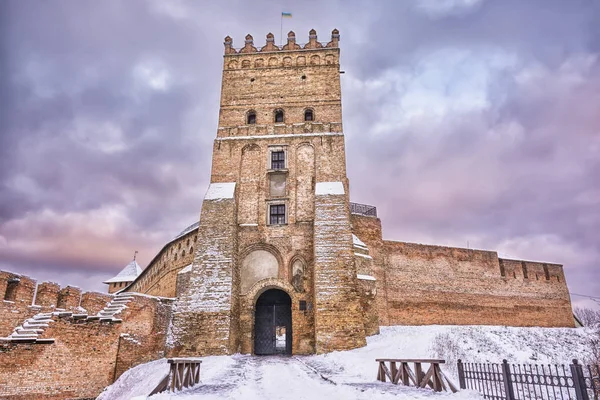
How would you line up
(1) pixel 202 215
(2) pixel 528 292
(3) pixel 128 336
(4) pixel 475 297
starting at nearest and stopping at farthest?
(3) pixel 128 336 → (1) pixel 202 215 → (4) pixel 475 297 → (2) pixel 528 292

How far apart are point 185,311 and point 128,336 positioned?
2.06 m

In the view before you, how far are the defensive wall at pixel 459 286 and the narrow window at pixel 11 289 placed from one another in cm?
1472

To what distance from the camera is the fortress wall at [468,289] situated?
77.2ft

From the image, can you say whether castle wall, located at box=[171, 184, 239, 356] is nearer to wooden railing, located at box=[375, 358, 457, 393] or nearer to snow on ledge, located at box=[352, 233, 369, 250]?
snow on ledge, located at box=[352, 233, 369, 250]

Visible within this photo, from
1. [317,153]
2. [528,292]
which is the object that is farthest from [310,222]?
[528,292]

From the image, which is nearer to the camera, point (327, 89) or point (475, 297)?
point (327, 89)

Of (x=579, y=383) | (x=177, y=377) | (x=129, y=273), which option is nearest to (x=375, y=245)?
(x=177, y=377)

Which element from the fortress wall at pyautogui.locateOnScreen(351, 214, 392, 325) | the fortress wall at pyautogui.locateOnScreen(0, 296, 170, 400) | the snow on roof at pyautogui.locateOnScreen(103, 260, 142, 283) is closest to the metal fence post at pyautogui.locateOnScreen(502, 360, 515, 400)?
the fortress wall at pyautogui.locateOnScreen(0, 296, 170, 400)

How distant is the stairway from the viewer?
12.3 meters

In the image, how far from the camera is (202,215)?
57.9 ft

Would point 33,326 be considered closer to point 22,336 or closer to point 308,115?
point 22,336

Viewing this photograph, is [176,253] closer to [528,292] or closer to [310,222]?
[310,222]

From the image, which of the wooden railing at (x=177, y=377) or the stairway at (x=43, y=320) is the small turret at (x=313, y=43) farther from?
the wooden railing at (x=177, y=377)

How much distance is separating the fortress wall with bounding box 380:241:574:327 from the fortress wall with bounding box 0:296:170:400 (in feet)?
41.2
